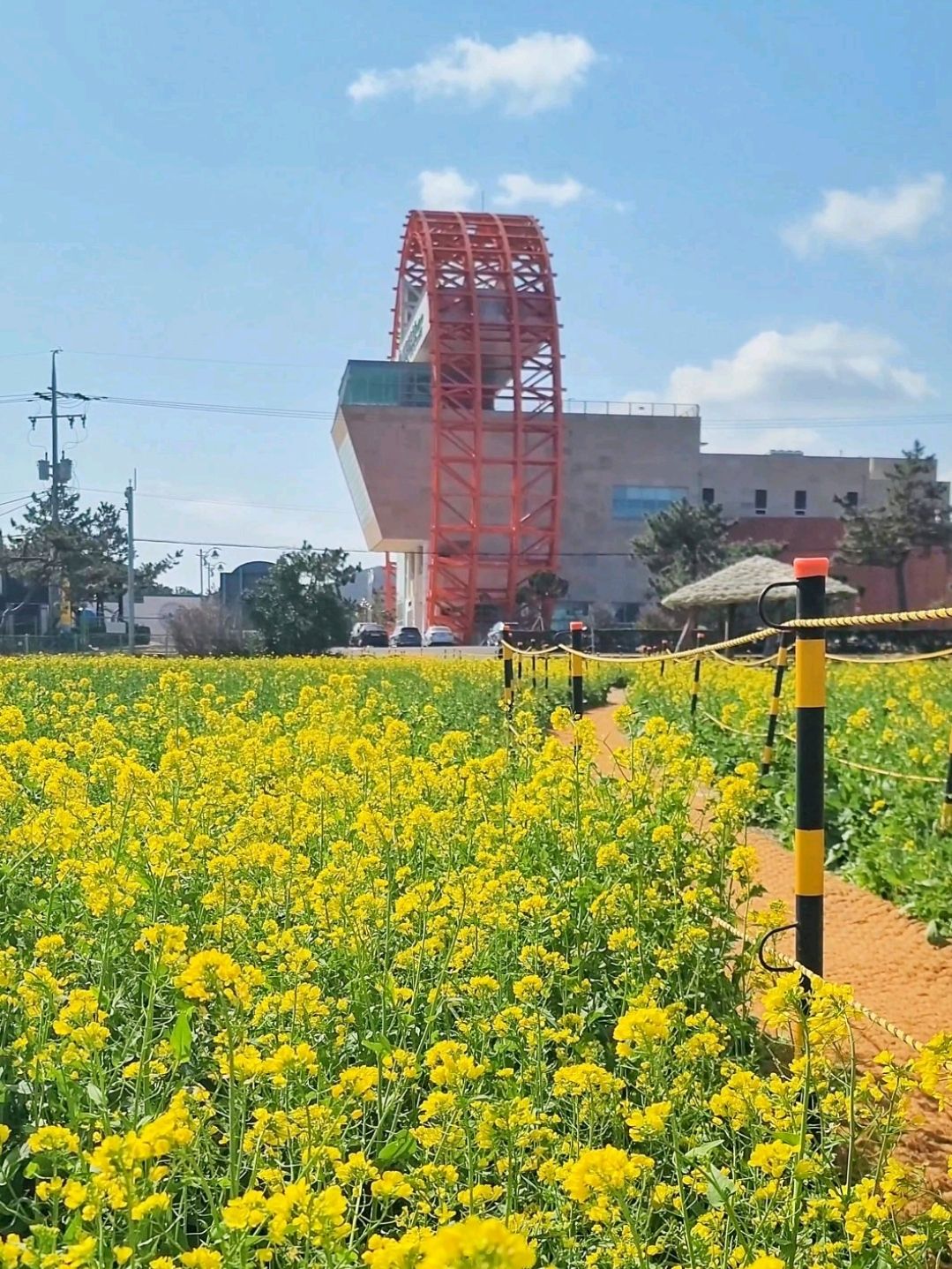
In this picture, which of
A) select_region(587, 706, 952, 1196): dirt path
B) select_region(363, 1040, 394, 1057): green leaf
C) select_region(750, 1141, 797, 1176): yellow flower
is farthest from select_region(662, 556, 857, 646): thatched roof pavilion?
select_region(750, 1141, 797, 1176): yellow flower

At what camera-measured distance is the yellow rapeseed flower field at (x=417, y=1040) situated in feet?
5.92

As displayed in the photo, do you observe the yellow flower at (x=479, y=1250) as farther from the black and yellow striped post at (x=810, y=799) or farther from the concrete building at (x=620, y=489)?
the concrete building at (x=620, y=489)

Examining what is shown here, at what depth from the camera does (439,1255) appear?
1.00 metres

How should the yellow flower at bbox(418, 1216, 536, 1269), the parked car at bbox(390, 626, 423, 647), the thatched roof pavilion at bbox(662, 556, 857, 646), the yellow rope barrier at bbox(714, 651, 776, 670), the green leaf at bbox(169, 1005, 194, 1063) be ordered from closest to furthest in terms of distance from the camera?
the yellow flower at bbox(418, 1216, 536, 1269) < the green leaf at bbox(169, 1005, 194, 1063) < the yellow rope barrier at bbox(714, 651, 776, 670) < the thatched roof pavilion at bbox(662, 556, 857, 646) < the parked car at bbox(390, 626, 423, 647)

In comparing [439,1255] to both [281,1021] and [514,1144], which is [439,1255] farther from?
[281,1021]

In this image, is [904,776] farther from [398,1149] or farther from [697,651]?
[398,1149]

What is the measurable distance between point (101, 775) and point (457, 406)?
50.9 metres

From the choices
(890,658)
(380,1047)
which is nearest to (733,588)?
(890,658)

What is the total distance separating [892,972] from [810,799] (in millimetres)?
1310

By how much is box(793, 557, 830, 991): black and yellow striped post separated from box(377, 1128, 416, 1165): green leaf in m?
1.12

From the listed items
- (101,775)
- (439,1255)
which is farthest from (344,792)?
(439,1255)

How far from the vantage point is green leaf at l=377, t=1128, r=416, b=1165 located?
2.16 metres

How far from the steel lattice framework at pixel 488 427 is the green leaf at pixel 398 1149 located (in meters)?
50.3

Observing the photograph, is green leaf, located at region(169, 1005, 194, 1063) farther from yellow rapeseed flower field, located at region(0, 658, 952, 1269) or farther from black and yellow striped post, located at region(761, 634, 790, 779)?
black and yellow striped post, located at region(761, 634, 790, 779)
